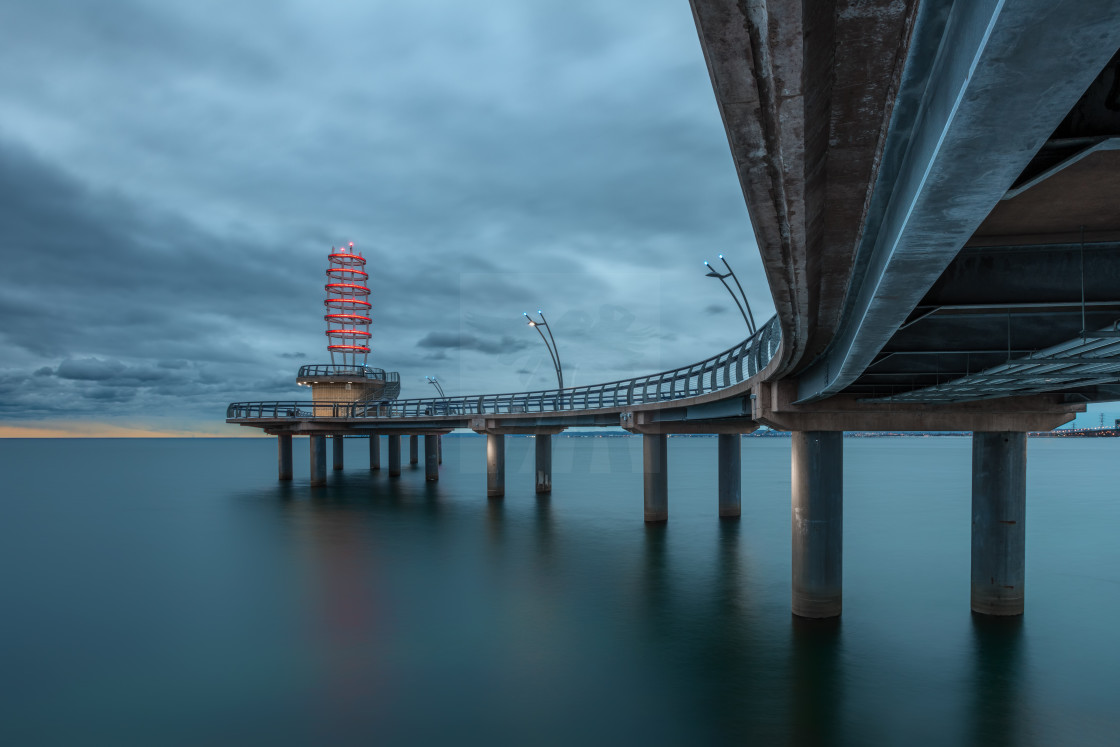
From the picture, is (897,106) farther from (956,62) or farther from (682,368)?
(682,368)

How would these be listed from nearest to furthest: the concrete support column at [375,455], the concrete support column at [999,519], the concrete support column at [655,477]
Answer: the concrete support column at [999,519], the concrete support column at [655,477], the concrete support column at [375,455]

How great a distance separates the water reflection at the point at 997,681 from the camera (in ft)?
46.3

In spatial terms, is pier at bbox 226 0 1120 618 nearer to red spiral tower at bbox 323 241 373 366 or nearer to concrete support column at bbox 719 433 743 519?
concrete support column at bbox 719 433 743 519

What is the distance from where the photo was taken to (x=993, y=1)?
2314mm

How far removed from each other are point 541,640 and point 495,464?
36188 millimetres

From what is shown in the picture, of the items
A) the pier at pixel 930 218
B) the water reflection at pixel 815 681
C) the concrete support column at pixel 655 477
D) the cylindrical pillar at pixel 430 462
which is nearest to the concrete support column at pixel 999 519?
the pier at pixel 930 218

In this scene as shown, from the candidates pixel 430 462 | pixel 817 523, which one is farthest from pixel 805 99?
pixel 430 462

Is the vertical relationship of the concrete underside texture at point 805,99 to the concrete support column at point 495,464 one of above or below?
above

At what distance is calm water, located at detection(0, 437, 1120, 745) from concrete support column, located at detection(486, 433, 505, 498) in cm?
1442

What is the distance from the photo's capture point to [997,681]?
53.4 ft

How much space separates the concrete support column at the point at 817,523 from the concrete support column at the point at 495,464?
117 ft

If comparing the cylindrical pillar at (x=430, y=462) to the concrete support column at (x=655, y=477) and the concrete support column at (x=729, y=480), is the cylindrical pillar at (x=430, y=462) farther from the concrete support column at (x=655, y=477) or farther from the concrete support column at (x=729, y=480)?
the concrete support column at (x=729, y=480)

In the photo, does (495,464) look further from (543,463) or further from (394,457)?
(394,457)

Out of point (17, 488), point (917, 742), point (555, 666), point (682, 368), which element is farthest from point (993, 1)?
point (17, 488)
